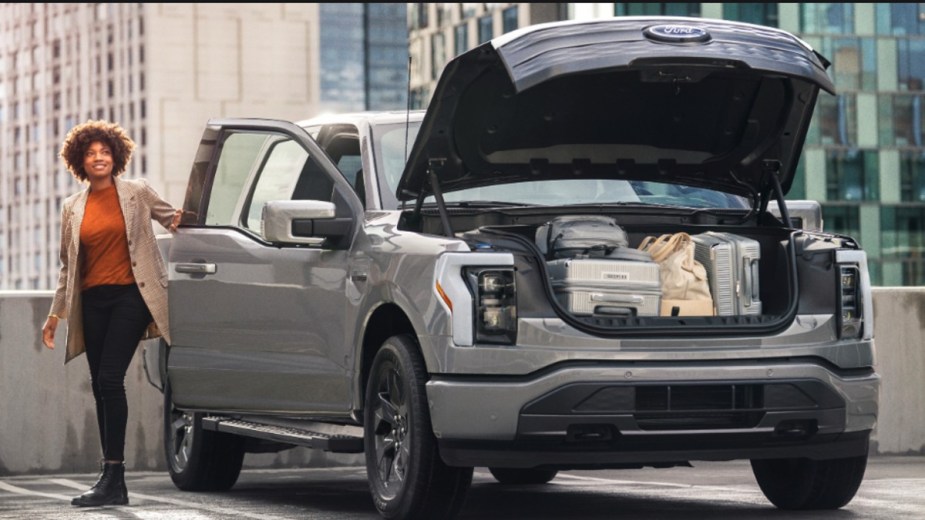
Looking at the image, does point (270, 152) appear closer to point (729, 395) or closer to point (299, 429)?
point (299, 429)

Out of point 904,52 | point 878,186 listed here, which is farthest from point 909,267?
point 904,52

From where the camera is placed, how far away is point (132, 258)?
9469 millimetres

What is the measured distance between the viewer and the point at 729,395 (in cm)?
718

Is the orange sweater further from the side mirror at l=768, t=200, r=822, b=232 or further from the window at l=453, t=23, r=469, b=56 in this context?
the window at l=453, t=23, r=469, b=56

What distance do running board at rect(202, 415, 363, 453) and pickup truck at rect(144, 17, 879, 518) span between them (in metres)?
0.02

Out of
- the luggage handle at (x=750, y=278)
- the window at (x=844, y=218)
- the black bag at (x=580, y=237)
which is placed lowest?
the luggage handle at (x=750, y=278)

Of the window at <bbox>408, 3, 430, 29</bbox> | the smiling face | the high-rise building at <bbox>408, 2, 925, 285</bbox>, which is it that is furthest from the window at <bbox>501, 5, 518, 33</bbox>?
the smiling face

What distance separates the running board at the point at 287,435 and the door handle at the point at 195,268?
0.74 metres

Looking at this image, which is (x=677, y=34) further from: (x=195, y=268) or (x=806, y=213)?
(x=195, y=268)

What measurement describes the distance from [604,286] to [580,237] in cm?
32

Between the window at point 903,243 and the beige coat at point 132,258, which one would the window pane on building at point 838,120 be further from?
the beige coat at point 132,258

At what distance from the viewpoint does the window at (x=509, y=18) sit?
252ft

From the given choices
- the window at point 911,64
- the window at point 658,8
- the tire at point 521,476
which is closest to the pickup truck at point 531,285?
the tire at point 521,476

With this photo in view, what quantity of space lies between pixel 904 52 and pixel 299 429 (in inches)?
2268
